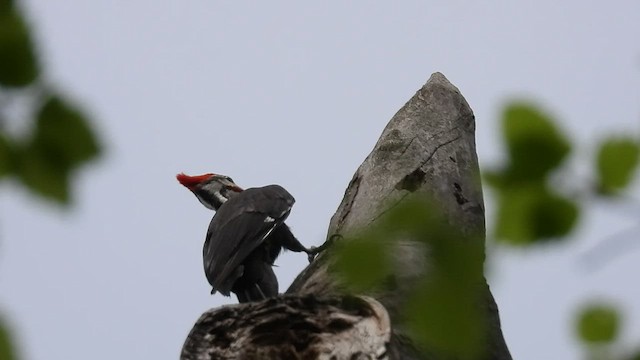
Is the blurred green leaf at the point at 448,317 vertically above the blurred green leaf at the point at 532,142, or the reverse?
the blurred green leaf at the point at 532,142

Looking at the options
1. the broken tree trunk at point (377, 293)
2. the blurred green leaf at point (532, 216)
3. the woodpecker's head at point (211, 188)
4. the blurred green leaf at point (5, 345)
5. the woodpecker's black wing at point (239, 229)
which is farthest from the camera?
the woodpecker's head at point (211, 188)

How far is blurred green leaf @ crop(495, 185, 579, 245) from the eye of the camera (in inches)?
33.0

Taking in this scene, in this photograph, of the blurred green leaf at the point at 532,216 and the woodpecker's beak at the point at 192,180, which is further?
the woodpecker's beak at the point at 192,180

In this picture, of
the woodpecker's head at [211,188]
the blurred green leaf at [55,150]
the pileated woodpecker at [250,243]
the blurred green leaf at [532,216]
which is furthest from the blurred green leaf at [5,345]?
the woodpecker's head at [211,188]

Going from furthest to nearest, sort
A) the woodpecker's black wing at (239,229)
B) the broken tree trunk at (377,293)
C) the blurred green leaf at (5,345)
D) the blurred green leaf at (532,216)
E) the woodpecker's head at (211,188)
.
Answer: the woodpecker's head at (211,188), the woodpecker's black wing at (239,229), the broken tree trunk at (377,293), the blurred green leaf at (532,216), the blurred green leaf at (5,345)

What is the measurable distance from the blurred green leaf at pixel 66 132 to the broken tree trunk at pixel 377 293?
1.25 ft

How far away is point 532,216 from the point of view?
0.84m

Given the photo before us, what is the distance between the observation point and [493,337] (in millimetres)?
2562

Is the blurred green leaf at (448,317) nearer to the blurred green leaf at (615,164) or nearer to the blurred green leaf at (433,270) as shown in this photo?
the blurred green leaf at (433,270)

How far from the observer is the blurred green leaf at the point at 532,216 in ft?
2.75

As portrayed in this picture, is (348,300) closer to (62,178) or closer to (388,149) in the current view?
(388,149)

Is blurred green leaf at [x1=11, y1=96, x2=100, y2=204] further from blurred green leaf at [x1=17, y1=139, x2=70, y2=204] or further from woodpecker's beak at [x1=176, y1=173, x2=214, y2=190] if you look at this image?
woodpecker's beak at [x1=176, y1=173, x2=214, y2=190]

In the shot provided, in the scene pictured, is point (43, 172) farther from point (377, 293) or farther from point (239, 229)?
point (239, 229)

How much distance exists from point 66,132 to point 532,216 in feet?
1.35
